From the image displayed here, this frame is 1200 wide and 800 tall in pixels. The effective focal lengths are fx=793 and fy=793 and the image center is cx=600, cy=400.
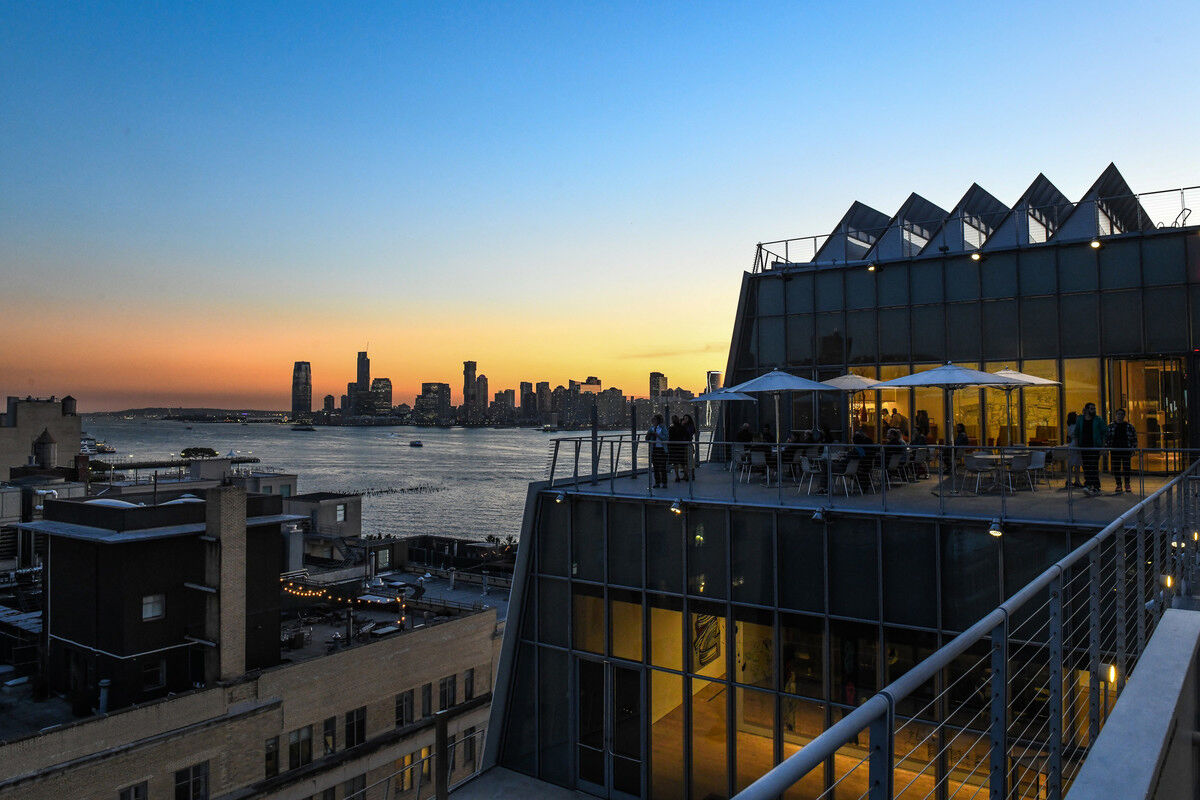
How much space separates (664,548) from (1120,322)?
48.1 feet

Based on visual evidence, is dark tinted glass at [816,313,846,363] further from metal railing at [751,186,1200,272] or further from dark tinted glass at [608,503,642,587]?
dark tinted glass at [608,503,642,587]

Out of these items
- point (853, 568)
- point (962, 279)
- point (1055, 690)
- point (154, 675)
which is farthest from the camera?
point (154, 675)

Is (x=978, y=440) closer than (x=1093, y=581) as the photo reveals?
No

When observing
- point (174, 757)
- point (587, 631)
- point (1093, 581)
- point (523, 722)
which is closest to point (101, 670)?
point (174, 757)

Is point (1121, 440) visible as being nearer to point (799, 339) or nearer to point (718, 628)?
point (718, 628)

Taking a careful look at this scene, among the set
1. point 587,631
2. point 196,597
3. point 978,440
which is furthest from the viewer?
point 196,597

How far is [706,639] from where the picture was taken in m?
14.4

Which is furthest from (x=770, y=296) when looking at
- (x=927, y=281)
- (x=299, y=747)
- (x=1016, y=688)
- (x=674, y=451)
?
(x=299, y=747)

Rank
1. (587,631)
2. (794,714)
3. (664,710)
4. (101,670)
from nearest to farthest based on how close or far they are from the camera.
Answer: (794,714) < (664,710) < (587,631) < (101,670)

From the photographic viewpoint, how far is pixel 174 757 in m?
23.3

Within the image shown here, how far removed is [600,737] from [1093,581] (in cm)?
1241

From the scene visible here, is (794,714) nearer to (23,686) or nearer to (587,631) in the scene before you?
(587,631)

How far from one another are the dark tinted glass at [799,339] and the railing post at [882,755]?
944 inches

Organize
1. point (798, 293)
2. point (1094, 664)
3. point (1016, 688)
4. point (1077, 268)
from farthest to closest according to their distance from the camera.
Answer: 1. point (798, 293)
2. point (1077, 268)
3. point (1016, 688)
4. point (1094, 664)
